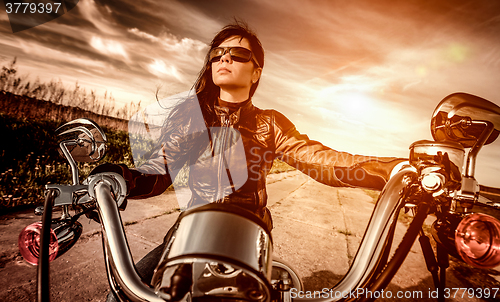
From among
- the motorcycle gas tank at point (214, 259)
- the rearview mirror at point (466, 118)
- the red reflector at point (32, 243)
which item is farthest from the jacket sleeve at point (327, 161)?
the red reflector at point (32, 243)

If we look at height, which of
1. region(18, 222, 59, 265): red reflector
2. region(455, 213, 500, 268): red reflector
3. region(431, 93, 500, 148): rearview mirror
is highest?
region(431, 93, 500, 148): rearview mirror

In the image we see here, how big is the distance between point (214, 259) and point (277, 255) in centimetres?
283

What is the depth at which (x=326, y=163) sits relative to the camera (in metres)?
1.42

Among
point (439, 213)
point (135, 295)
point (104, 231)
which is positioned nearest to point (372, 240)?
point (439, 213)

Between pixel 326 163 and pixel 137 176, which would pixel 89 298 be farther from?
pixel 326 163

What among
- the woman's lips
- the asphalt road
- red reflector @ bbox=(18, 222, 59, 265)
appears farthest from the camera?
the asphalt road

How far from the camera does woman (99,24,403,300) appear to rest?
1615mm

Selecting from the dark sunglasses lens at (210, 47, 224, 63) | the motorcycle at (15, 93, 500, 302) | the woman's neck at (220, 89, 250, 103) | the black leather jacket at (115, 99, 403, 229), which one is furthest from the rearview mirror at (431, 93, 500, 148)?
the dark sunglasses lens at (210, 47, 224, 63)

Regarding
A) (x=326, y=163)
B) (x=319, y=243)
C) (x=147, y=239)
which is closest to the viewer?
(x=326, y=163)

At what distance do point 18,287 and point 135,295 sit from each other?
2.04 meters

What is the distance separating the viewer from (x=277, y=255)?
308 cm

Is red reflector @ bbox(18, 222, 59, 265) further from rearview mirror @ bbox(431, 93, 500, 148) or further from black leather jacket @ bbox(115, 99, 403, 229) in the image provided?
rearview mirror @ bbox(431, 93, 500, 148)

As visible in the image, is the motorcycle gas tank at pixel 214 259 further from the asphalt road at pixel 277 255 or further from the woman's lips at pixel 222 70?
the asphalt road at pixel 277 255

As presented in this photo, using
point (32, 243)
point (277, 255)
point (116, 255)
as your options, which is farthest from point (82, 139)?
point (277, 255)
